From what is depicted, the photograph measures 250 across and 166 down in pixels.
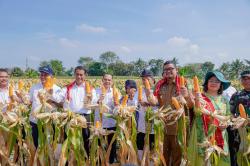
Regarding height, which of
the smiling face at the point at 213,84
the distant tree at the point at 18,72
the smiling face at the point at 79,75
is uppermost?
the distant tree at the point at 18,72

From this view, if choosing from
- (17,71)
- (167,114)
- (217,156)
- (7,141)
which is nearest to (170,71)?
(167,114)

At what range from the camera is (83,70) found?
4961mm

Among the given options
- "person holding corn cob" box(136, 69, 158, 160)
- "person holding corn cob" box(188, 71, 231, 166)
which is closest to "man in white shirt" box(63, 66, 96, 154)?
"person holding corn cob" box(136, 69, 158, 160)

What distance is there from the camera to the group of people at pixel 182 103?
352 cm

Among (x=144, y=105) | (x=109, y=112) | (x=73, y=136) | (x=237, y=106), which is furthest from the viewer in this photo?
(x=109, y=112)

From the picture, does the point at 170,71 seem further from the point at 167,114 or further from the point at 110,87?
the point at 110,87

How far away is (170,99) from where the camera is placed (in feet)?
14.1

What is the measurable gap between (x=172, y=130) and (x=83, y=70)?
5.79 feet

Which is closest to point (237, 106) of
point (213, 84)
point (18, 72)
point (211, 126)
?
point (213, 84)

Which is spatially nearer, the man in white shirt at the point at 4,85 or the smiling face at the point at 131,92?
the man in white shirt at the point at 4,85

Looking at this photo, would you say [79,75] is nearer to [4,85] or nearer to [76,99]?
[76,99]

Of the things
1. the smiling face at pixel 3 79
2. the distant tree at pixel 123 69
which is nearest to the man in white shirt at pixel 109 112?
the smiling face at pixel 3 79

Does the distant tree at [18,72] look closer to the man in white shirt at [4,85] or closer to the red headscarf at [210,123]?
the man in white shirt at [4,85]

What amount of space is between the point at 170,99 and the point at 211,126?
38.0 inches
